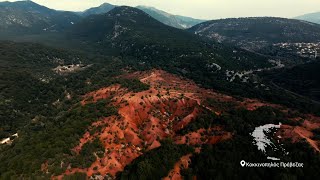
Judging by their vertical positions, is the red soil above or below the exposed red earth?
below

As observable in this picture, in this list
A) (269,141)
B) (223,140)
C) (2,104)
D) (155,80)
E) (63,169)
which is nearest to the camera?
(63,169)

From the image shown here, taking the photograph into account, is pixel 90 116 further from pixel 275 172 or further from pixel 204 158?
pixel 275 172

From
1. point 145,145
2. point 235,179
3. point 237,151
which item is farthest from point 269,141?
point 145,145

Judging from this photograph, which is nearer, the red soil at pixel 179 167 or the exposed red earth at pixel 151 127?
the red soil at pixel 179 167

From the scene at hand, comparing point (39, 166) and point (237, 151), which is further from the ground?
point (237, 151)

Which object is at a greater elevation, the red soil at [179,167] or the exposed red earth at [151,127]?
the exposed red earth at [151,127]

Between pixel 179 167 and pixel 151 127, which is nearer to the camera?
pixel 179 167

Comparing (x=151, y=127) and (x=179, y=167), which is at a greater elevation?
(x=151, y=127)

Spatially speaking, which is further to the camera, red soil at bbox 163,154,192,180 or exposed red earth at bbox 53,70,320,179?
exposed red earth at bbox 53,70,320,179
